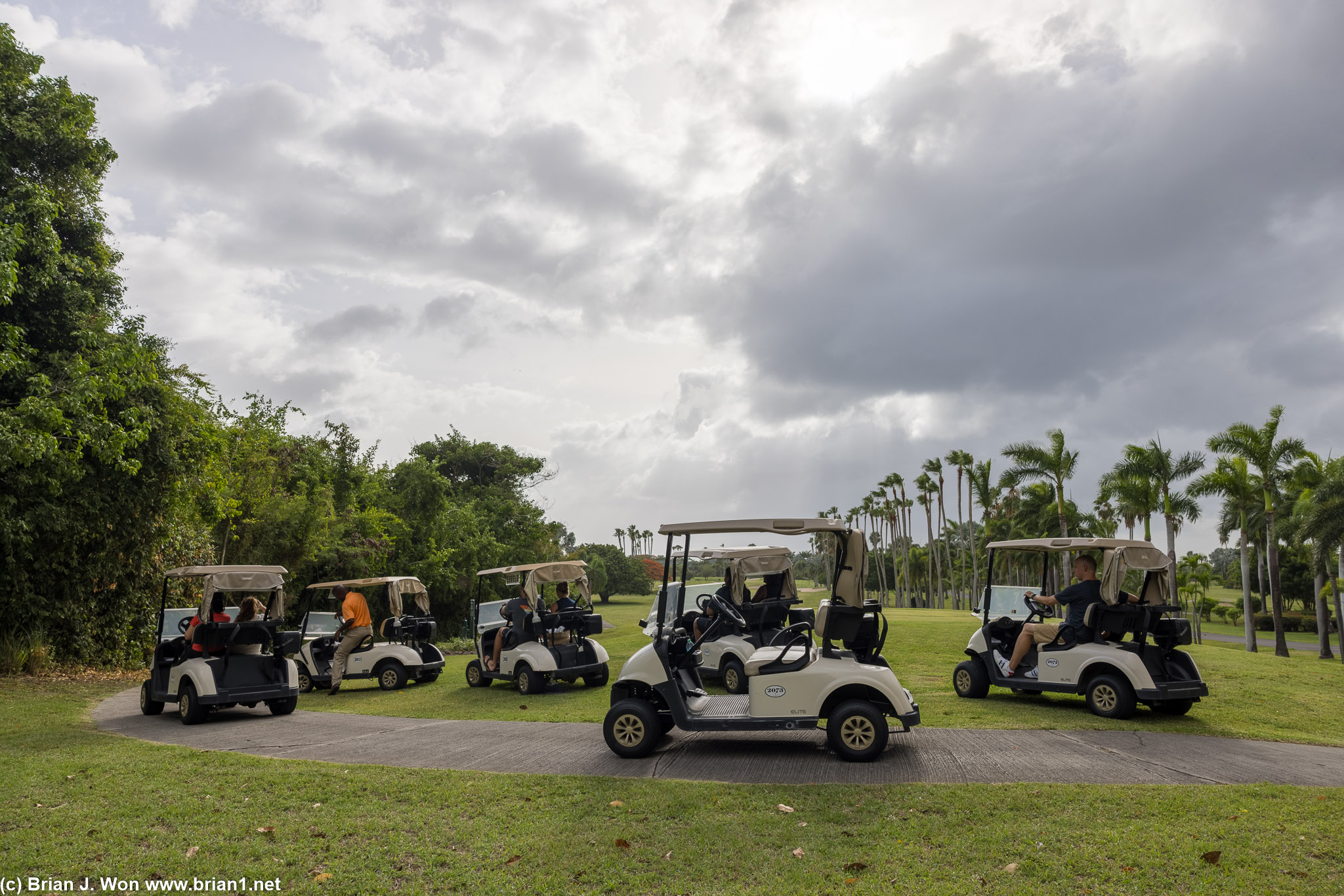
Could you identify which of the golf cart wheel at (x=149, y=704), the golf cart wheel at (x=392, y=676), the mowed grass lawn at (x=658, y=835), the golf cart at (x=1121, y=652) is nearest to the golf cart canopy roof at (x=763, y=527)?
the mowed grass lawn at (x=658, y=835)

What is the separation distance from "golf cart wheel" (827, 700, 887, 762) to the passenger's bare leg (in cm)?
471

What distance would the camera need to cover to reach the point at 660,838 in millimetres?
5348

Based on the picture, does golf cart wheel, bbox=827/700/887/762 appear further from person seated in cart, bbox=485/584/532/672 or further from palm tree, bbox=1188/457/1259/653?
palm tree, bbox=1188/457/1259/653

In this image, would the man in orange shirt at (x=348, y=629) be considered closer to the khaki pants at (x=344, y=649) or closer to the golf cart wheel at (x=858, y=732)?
the khaki pants at (x=344, y=649)

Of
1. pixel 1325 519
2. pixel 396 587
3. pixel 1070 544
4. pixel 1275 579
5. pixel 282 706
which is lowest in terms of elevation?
pixel 282 706

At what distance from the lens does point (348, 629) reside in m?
15.0

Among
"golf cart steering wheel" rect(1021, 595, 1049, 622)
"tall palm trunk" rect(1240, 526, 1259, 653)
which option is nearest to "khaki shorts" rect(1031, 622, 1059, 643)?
"golf cart steering wheel" rect(1021, 595, 1049, 622)

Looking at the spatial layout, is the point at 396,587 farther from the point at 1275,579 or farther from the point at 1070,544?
the point at 1275,579

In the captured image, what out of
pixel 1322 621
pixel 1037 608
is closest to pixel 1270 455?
pixel 1322 621

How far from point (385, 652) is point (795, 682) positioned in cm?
1082

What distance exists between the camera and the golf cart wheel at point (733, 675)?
1215 cm

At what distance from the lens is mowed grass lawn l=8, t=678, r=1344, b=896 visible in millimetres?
4672

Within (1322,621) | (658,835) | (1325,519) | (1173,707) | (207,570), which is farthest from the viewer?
(1322,621)

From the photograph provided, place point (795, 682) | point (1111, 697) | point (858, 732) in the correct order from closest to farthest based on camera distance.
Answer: point (858, 732)
point (795, 682)
point (1111, 697)
